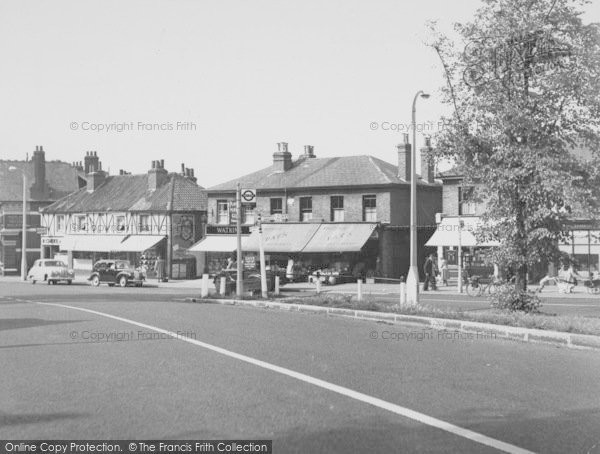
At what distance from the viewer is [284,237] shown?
147ft

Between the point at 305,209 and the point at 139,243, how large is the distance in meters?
13.4

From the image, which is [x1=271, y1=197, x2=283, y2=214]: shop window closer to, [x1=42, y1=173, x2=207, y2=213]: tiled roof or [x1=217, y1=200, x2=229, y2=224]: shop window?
[x1=217, y1=200, x2=229, y2=224]: shop window

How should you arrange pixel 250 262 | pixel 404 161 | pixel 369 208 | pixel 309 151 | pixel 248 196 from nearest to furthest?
pixel 248 196, pixel 250 262, pixel 369 208, pixel 404 161, pixel 309 151

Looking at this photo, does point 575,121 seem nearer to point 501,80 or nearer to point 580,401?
point 501,80

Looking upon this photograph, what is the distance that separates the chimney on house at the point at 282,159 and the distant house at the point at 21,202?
2504 cm

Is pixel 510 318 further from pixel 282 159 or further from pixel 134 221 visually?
pixel 134 221

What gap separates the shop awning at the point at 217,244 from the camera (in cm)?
4730

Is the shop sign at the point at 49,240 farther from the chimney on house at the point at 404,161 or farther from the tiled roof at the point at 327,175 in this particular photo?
the chimney on house at the point at 404,161

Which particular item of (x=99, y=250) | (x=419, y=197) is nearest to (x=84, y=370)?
(x=419, y=197)

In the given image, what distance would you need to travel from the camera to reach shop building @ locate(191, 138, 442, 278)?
4297cm

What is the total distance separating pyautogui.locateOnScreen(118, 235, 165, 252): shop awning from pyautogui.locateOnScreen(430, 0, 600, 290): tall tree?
36593 mm

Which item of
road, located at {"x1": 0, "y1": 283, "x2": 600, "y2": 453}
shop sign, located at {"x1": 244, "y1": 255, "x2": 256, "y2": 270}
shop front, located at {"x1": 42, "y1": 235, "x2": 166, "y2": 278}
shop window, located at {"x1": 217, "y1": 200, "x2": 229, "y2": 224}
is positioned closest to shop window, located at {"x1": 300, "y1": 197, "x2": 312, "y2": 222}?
shop sign, located at {"x1": 244, "y1": 255, "x2": 256, "y2": 270}

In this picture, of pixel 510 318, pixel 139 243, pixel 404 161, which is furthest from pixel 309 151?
pixel 510 318

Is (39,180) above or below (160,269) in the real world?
above
